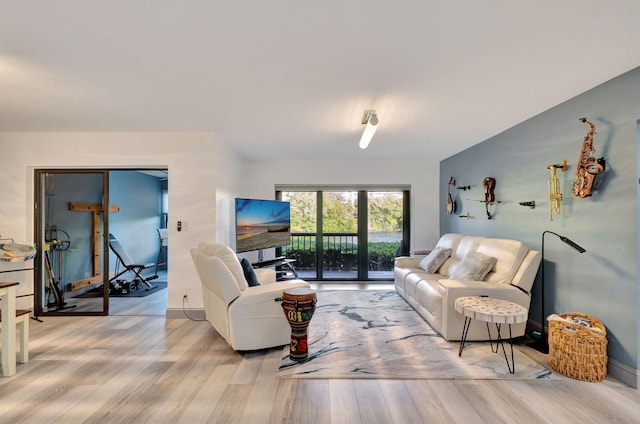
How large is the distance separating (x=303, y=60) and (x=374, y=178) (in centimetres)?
374

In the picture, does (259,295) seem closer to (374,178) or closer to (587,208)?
(587,208)

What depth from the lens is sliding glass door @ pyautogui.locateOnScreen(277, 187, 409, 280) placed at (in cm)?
562

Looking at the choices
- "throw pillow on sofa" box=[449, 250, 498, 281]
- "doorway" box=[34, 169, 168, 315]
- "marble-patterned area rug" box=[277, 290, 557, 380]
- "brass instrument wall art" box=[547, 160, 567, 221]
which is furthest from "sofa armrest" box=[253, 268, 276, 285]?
"brass instrument wall art" box=[547, 160, 567, 221]

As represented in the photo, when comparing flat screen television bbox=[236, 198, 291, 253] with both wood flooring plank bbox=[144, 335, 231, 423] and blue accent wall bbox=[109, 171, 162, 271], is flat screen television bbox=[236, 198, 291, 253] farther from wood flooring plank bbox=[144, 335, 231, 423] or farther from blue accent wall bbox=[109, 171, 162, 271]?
blue accent wall bbox=[109, 171, 162, 271]

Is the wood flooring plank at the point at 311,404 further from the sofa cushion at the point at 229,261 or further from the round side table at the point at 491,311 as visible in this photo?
the round side table at the point at 491,311

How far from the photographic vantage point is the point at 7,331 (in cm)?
232

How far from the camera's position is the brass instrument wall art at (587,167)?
2.35 m

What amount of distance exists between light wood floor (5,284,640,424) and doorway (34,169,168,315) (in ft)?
4.70

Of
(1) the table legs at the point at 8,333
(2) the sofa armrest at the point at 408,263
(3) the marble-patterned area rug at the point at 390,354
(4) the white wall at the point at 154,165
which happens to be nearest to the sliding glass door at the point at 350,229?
(2) the sofa armrest at the point at 408,263

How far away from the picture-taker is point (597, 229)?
2412mm

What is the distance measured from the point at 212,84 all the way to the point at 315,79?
0.82 m

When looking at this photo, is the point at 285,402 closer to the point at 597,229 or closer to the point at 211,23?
the point at 211,23

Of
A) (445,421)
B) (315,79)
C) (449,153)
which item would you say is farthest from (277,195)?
(445,421)

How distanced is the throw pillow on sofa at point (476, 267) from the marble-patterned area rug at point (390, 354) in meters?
0.67
